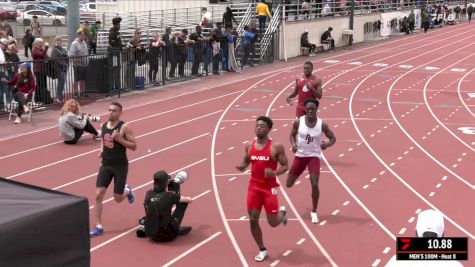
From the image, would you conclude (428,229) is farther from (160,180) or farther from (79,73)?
(79,73)

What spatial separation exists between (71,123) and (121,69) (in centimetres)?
672

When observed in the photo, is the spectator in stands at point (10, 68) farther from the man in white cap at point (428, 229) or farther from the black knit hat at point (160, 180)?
the man in white cap at point (428, 229)

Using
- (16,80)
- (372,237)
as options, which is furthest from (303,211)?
(16,80)

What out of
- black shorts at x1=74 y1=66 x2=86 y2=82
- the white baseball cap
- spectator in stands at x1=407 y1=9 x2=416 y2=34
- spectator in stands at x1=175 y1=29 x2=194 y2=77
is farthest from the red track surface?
spectator in stands at x1=407 y1=9 x2=416 y2=34

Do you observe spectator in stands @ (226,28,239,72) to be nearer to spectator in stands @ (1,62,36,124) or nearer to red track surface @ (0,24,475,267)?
red track surface @ (0,24,475,267)

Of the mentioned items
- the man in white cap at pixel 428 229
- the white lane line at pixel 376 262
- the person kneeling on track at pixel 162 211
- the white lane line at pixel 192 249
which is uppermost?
the man in white cap at pixel 428 229

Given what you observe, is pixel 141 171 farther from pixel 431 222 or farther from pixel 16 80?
pixel 431 222

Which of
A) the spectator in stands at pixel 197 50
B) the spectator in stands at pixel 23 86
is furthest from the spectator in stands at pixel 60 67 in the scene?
the spectator in stands at pixel 197 50

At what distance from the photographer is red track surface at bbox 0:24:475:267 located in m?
9.41

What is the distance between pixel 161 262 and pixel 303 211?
114 inches

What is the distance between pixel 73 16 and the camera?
23.0 m

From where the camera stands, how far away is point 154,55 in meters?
23.1

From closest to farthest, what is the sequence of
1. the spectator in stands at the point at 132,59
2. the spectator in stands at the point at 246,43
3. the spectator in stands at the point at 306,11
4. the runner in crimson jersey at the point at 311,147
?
1. the runner in crimson jersey at the point at 311,147
2. the spectator in stands at the point at 132,59
3. the spectator in stands at the point at 246,43
4. the spectator in stands at the point at 306,11

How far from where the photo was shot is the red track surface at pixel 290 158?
9406 mm
